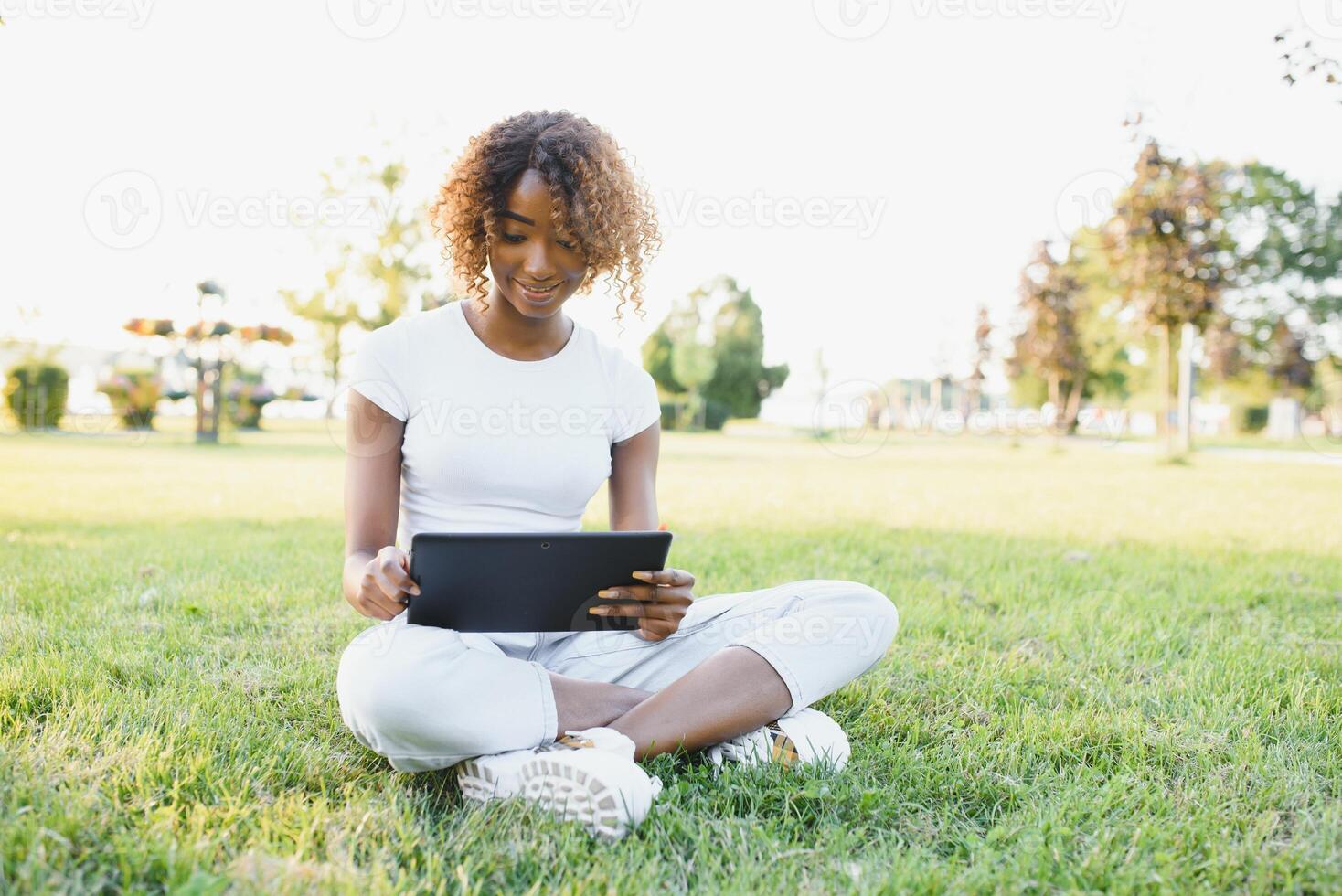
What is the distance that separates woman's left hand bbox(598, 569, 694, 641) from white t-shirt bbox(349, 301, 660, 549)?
354 millimetres

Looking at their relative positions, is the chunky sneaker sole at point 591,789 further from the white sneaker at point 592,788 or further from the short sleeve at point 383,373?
the short sleeve at point 383,373

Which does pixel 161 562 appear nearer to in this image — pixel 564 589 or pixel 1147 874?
pixel 564 589

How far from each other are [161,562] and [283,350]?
61.3 ft

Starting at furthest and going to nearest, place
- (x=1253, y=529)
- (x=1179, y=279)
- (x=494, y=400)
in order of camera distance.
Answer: (x=1179, y=279) < (x=1253, y=529) < (x=494, y=400)

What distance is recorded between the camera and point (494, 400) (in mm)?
2311

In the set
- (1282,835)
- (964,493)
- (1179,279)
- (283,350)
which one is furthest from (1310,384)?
(1282,835)

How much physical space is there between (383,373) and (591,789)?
1127 millimetres

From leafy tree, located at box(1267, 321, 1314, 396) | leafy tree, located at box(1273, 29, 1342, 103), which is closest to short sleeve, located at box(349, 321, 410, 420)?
leafy tree, located at box(1273, 29, 1342, 103)

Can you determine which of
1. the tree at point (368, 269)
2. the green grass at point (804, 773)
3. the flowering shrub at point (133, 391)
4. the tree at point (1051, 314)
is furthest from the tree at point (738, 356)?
the green grass at point (804, 773)

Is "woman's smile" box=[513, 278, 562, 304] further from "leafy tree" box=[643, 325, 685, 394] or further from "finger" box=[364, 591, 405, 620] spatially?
"leafy tree" box=[643, 325, 685, 394]

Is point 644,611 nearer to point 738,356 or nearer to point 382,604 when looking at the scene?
point 382,604

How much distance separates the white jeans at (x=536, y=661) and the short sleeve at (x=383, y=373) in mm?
527

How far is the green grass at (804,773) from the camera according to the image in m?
1.54

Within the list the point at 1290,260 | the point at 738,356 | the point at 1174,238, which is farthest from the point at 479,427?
the point at 738,356
